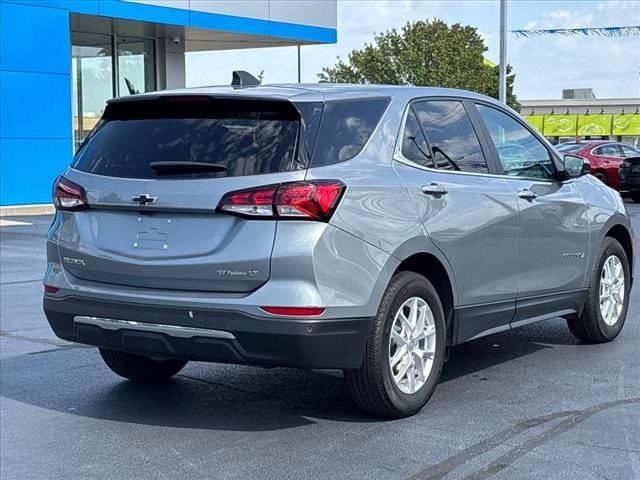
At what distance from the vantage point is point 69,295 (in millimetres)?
5203

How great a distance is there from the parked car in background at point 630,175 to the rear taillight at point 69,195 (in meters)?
22.2

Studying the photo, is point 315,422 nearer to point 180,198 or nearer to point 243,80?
point 180,198

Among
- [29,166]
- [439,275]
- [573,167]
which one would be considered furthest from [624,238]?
[29,166]

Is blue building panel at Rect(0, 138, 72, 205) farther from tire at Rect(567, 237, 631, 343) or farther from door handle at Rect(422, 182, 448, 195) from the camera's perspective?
door handle at Rect(422, 182, 448, 195)

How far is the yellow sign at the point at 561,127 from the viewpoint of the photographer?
64125 millimetres

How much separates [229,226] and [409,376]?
1.37 m

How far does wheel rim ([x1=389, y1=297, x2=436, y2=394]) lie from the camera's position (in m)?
5.16

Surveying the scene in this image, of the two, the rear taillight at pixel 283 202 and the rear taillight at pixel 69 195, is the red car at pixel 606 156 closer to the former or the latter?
the rear taillight at pixel 69 195

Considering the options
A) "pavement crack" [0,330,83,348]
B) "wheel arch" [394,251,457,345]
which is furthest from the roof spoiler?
"pavement crack" [0,330,83,348]

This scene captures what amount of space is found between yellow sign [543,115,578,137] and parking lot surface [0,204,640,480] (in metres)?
59.2

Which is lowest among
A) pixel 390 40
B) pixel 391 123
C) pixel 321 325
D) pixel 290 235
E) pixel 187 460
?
pixel 187 460

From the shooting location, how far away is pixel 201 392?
5953mm

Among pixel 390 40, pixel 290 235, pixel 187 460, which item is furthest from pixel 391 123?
pixel 390 40

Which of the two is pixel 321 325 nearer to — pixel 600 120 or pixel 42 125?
pixel 42 125
